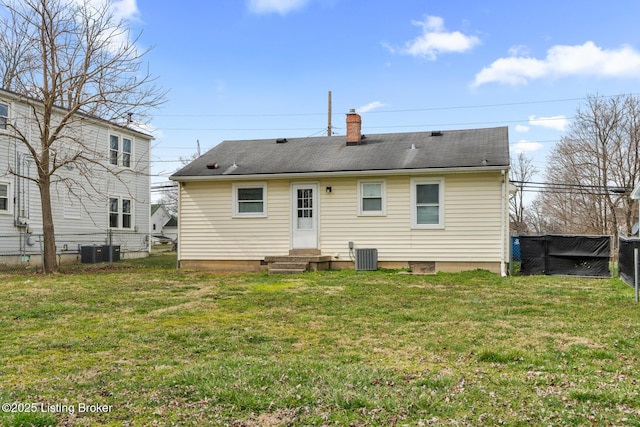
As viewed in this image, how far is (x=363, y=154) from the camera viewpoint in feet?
52.4

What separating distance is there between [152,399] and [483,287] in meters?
8.66

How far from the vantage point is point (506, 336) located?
19.7 ft

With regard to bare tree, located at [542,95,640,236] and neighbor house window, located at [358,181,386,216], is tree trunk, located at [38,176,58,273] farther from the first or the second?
bare tree, located at [542,95,640,236]

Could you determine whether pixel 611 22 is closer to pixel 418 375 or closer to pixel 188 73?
pixel 188 73

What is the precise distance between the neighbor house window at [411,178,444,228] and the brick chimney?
11.0ft

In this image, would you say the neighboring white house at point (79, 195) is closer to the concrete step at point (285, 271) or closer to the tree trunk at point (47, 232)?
the tree trunk at point (47, 232)

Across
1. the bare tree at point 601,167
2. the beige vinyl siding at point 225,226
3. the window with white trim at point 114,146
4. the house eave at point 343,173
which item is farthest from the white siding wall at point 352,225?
the bare tree at point 601,167

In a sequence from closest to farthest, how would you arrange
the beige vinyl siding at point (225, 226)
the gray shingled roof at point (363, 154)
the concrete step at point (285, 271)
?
the concrete step at point (285, 271)
the gray shingled roof at point (363, 154)
the beige vinyl siding at point (225, 226)

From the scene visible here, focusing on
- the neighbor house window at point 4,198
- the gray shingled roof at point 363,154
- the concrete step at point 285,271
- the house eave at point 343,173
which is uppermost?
the gray shingled roof at point 363,154

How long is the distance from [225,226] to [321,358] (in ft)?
37.1

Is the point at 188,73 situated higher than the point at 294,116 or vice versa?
the point at 294,116

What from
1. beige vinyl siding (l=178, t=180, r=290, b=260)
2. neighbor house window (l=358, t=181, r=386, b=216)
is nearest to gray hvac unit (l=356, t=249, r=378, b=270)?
neighbor house window (l=358, t=181, r=386, b=216)

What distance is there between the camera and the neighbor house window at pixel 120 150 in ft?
73.0

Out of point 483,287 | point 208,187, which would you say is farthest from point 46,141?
point 483,287
